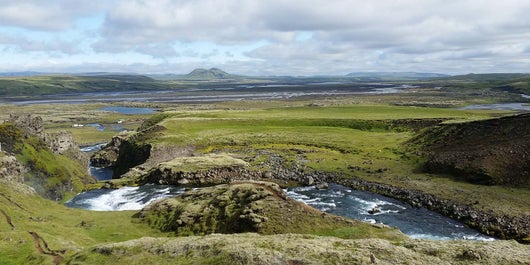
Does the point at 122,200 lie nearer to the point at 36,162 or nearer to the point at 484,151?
the point at 36,162

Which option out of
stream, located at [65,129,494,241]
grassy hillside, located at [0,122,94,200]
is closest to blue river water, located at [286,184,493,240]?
stream, located at [65,129,494,241]

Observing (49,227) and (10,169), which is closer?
(49,227)

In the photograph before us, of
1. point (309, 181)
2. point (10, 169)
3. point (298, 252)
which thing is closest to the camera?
point (298, 252)

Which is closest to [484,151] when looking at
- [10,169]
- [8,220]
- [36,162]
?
[8,220]

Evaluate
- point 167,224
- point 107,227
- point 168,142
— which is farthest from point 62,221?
point 168,142

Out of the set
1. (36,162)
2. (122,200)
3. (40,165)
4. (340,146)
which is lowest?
(122,200)

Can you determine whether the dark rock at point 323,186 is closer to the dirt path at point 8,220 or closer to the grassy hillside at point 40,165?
the grassy hillside at point 40,165

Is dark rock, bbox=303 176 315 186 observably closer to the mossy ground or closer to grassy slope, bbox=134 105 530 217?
the mossy ground

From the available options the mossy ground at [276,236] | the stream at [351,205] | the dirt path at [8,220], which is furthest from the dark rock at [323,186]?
the dirt path at [8,220]

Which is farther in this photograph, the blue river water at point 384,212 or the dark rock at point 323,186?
the dark rock at point 323,186

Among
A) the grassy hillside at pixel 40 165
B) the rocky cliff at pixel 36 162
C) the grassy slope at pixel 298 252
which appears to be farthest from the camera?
the grassy hillside at pixel 40 165

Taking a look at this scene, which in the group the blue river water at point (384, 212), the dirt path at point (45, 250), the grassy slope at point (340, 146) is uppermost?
the dirt path at point (45, 250)

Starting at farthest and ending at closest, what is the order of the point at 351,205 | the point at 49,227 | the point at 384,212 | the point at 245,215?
the point at 351,205, the point at 384,212, the point at 245,215, the point at 49,227

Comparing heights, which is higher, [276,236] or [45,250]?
[276,236]
